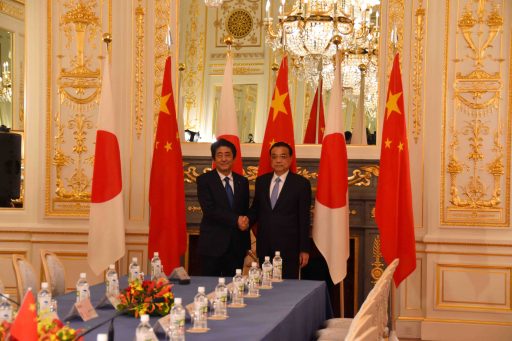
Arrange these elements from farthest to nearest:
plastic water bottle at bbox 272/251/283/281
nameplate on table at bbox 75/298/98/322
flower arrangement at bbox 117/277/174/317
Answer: plastic water bottle at bbox 272/251/283/281 → flower arrangement at bbox 117/277/174/317 → nameplate on table at bbox 75/298/98/322

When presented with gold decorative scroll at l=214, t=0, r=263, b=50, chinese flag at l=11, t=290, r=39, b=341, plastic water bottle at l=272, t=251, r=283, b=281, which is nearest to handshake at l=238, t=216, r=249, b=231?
plastic water bottle at l=272, t=251, r=283, b=281

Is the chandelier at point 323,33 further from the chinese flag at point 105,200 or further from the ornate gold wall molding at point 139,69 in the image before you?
the chinese flag at point 105,200

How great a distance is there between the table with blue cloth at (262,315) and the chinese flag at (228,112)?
2117 mm

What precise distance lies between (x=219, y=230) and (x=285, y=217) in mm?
542

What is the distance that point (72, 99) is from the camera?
7734 millimetres

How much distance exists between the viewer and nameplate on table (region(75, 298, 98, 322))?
12.3 ft

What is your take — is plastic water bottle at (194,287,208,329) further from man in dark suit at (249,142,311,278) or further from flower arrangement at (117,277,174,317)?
man in dark suit at (249,142,311,278)

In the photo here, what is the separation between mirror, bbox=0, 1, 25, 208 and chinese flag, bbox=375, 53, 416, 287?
11.5 ft

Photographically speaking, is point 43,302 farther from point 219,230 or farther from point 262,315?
point 219,230

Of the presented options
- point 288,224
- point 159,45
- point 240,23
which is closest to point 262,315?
point 288,224

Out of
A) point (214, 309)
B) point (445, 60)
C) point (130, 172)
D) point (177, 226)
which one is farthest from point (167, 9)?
point (214, 309)

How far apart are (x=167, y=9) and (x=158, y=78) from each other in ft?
2.20

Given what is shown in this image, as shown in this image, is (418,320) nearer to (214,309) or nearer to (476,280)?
(476,280)

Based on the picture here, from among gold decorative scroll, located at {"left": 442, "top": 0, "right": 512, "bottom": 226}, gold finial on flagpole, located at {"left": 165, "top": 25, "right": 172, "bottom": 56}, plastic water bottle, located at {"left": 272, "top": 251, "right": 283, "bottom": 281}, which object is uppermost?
gold finial on flagpole, located at {"left": 165, "top": 25, "right": 172, "bottom": 56}
